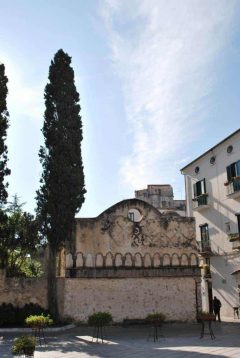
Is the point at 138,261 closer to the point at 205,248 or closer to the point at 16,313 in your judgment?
the point at 16,313

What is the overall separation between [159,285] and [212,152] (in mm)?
13207

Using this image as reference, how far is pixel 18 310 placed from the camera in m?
17.8

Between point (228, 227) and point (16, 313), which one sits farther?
point (228, 227)

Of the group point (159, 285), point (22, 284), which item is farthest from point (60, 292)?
point (159, 285)

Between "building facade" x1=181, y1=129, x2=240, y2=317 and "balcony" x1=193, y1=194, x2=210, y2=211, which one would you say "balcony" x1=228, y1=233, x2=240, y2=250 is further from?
"balcony" x1=193, y1=194, x2=210, y2=211

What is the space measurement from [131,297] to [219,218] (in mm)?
11767

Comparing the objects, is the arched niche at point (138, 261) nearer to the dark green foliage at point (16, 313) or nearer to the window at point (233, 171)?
the dark green foliage at point (16, 313)

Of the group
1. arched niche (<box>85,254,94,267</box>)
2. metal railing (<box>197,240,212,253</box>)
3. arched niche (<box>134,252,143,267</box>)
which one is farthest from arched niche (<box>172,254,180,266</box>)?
metal railing (<box>197,240,212,253</box>)

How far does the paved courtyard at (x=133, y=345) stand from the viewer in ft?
35.8

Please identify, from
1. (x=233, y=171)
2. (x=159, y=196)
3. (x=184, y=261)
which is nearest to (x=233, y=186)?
(x=233, y=171)

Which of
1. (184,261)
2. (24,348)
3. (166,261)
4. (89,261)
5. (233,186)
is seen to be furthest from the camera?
(233,186)

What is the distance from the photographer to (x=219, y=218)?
2861cm

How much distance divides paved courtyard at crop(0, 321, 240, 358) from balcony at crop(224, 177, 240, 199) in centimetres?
1129

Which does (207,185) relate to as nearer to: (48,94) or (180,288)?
(180,288)
